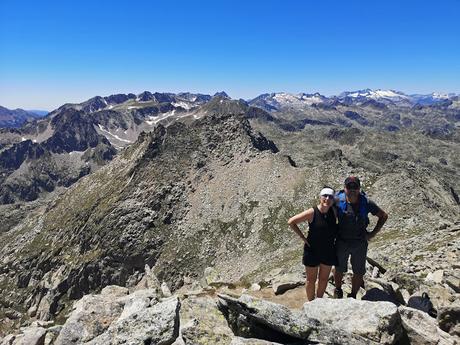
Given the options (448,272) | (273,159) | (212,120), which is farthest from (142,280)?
(448,272)

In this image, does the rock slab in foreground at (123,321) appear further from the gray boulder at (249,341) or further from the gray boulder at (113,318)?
the gray boulder at (249,341)

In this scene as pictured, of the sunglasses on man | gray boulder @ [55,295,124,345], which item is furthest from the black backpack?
gray boulder @ [55,295,124,345]

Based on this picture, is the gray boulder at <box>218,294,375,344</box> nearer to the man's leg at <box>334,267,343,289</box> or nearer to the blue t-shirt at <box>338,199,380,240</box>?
the blue t-shirt at <box>338,199,380,240</box>

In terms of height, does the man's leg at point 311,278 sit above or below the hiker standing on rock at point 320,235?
below

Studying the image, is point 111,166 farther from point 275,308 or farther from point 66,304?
point 275,308

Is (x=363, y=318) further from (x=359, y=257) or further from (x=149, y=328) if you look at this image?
(x=149, y=328)

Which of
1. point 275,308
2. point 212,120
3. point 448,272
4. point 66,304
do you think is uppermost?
point 212,120

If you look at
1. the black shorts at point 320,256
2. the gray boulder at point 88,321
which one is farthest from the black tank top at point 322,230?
the gray boulder at point 88,321
